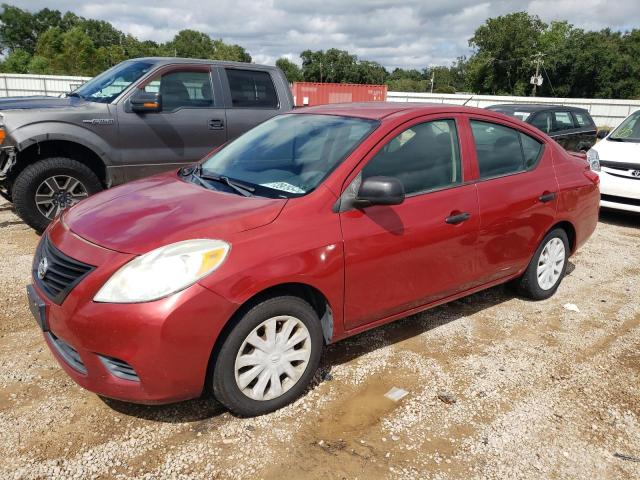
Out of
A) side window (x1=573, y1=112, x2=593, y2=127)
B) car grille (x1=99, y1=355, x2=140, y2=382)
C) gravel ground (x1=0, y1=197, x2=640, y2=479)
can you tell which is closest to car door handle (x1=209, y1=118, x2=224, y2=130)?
gravel ground (x1=0, y1=197, x2=640, y2=479)

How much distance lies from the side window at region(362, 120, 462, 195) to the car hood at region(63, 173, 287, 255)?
2.49 feet

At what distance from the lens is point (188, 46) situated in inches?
4498

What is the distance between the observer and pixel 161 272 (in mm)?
2418

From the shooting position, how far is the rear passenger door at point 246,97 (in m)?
6.49

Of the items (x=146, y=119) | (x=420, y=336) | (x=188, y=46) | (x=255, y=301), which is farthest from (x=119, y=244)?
(x=188, y=46)

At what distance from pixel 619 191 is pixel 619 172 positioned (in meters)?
0.28

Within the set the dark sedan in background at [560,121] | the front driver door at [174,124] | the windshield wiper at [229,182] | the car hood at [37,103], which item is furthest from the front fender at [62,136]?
the dark sedan in background at [560,121]

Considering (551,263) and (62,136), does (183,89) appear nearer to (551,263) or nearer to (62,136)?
(62,136)

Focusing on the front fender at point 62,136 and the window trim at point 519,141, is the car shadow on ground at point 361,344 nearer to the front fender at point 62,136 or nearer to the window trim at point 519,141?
the window trim at point 519,141

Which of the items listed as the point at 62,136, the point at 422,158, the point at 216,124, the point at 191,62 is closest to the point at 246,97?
the point at 216,124

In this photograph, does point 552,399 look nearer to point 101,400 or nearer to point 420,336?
point 420,336

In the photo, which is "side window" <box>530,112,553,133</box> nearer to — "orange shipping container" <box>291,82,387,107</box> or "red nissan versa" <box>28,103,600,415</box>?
"red nissan versa" <box>28,103,600,415</box>

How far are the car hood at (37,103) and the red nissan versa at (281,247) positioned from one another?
2.88 m

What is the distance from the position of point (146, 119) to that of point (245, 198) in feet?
11.6
